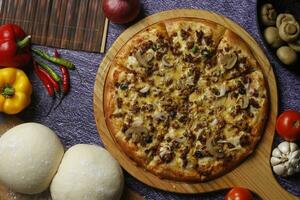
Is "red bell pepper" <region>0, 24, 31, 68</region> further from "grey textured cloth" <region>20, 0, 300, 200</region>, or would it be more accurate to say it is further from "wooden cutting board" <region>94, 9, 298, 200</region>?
"wooden cutting board" <region>94, 9, 298, 200</region>

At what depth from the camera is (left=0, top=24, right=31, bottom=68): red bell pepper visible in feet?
12.4

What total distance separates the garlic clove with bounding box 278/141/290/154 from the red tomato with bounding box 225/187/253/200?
1.09 feet

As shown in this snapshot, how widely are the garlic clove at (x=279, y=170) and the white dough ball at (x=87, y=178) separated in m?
0.96

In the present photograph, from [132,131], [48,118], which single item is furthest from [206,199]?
[48,118]

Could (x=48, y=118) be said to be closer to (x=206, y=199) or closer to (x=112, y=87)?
(x=112, y=87)

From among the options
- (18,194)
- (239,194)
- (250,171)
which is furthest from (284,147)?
(18,194)

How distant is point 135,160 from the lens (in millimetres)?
3826

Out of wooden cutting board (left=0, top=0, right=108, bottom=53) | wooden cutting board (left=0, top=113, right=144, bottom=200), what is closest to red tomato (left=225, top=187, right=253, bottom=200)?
wooden cutting board (left=0, top=113, right=144, bottom=200)

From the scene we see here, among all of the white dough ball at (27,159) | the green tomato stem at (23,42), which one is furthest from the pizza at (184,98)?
the green tomato stem at (23,42)

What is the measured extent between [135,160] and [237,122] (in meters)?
0.68

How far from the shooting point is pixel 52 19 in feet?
13.2

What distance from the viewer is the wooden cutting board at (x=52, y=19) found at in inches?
158

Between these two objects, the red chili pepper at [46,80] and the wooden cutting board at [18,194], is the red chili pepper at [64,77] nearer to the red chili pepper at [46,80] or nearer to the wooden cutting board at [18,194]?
the red chili pepper at [46,80]

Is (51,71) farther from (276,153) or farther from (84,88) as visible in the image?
(276,153)
